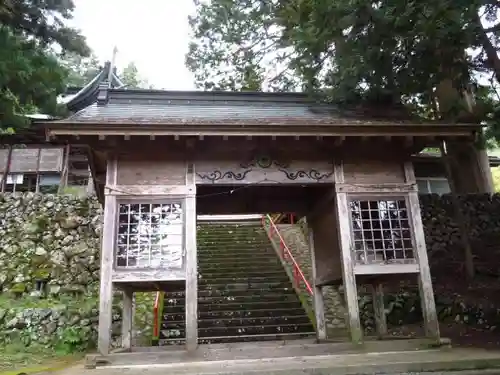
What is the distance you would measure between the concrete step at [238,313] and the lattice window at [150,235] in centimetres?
391

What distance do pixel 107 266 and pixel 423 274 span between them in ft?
17.0

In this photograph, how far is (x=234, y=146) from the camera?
7371 mm

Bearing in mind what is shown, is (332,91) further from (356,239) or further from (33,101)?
(33,101)

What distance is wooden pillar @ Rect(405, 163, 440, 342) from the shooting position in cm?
684

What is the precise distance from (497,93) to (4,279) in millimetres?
12963

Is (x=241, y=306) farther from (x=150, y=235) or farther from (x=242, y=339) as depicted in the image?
(x=150, y=235)

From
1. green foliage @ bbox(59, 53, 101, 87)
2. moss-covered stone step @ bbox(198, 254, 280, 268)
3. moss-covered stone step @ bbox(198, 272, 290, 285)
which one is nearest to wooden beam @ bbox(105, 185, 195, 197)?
moss-covered stone step @ bbox(198, 272, 290, 285)

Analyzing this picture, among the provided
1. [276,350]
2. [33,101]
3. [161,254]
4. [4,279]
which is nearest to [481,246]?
[276,350]

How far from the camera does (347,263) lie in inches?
277

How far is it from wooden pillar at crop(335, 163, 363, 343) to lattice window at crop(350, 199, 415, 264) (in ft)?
0.66

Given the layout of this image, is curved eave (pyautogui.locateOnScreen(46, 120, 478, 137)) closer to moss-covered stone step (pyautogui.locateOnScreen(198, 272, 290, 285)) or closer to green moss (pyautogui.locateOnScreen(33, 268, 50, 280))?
moss-covered stone step (pyautogui.locateOnScreen(198, 272, 290, 285))

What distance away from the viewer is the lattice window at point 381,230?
7.40 m

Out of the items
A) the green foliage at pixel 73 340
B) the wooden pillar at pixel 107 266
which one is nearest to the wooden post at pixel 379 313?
the wooden pillar at pixel 107 266

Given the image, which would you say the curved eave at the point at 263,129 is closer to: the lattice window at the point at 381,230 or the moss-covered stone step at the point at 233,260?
the lattice window at the point at 381,230
